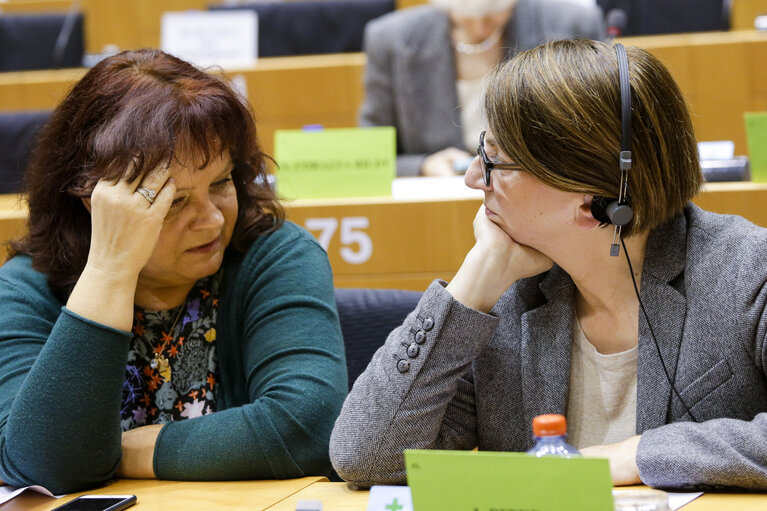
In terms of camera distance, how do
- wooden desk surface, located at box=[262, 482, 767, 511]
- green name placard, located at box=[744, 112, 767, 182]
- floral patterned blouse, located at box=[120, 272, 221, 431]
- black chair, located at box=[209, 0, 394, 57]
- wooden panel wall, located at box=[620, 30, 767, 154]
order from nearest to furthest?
wooden desk surface, located at box=[262, 482, 767, 511], floral patterned blouse, located at box=[120, 272, 221, 431], green name placard, located at box=[744, 112, 767, 182], wooden panel wall, located at box=[620, 30, 767, 154], black chair, located at box=[209, 0, 394, 57]

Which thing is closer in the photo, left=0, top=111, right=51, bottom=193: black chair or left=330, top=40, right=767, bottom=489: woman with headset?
left=330, top=40, right=767, bottom=489: woman with headset

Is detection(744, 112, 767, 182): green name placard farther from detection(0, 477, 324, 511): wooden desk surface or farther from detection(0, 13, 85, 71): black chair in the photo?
detection(0, 13, 85, 71): black chair

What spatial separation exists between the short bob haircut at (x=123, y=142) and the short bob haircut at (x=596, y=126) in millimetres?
529

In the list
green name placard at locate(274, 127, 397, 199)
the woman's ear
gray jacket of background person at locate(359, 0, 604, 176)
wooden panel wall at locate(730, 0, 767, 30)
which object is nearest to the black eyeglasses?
the woman's ear

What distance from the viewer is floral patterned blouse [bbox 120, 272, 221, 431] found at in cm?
177

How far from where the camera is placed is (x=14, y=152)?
378cm

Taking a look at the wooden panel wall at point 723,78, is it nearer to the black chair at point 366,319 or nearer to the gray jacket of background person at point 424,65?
the gray jacket of background person at point 424,65

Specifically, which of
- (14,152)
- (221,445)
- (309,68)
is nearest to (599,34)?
(309,68)

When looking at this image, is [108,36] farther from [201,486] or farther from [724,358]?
[724,358]

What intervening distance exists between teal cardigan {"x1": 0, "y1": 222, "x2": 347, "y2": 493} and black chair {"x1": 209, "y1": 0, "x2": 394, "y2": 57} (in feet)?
10.5

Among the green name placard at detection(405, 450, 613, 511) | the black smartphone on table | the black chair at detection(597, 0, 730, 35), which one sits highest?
the black chair at detection(597, 0, 730, 35)

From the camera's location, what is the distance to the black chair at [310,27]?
4816 millimetres

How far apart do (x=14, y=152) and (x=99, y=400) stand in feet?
8.36

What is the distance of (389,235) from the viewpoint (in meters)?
2.59
